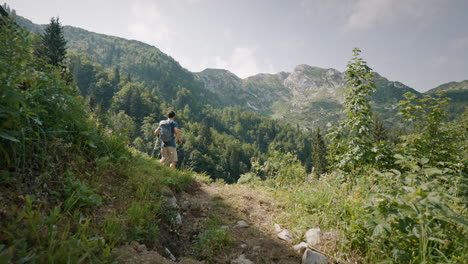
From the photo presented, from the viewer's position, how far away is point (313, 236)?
3.30 meters

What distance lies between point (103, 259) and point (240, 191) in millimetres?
4163

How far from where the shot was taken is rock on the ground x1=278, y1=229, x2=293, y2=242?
11.7 feet

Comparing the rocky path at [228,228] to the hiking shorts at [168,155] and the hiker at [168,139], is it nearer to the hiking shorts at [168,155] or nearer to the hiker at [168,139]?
the hiking shorts at [168,155]

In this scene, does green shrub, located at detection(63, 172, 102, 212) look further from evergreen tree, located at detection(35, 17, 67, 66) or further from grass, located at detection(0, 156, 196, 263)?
evergreen tree, located at detection(35, 17, 67, 66)

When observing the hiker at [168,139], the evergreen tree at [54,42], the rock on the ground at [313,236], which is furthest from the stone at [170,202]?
the evergreen tree at [54,42]

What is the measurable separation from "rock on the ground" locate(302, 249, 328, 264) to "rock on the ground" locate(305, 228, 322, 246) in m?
0.27

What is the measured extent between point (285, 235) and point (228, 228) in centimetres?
102

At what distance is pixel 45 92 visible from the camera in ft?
11.3

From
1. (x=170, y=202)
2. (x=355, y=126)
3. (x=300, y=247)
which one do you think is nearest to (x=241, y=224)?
(x=300, y=247)

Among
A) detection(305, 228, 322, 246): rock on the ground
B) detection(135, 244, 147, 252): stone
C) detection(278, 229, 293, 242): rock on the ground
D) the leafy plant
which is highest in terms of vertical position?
the leafy plant

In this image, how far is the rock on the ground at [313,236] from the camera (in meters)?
3.21

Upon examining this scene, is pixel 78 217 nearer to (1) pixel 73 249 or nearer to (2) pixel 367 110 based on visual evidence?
(1) pixel 73 249

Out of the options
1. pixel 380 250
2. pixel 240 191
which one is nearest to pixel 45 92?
pixel 240 191

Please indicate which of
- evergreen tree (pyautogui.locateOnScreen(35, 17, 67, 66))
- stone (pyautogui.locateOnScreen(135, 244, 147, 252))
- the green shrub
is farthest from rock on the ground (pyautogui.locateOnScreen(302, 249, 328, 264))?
evergreen tree (pyautogui.locateOnScreen(35, 17, 67, 66))
